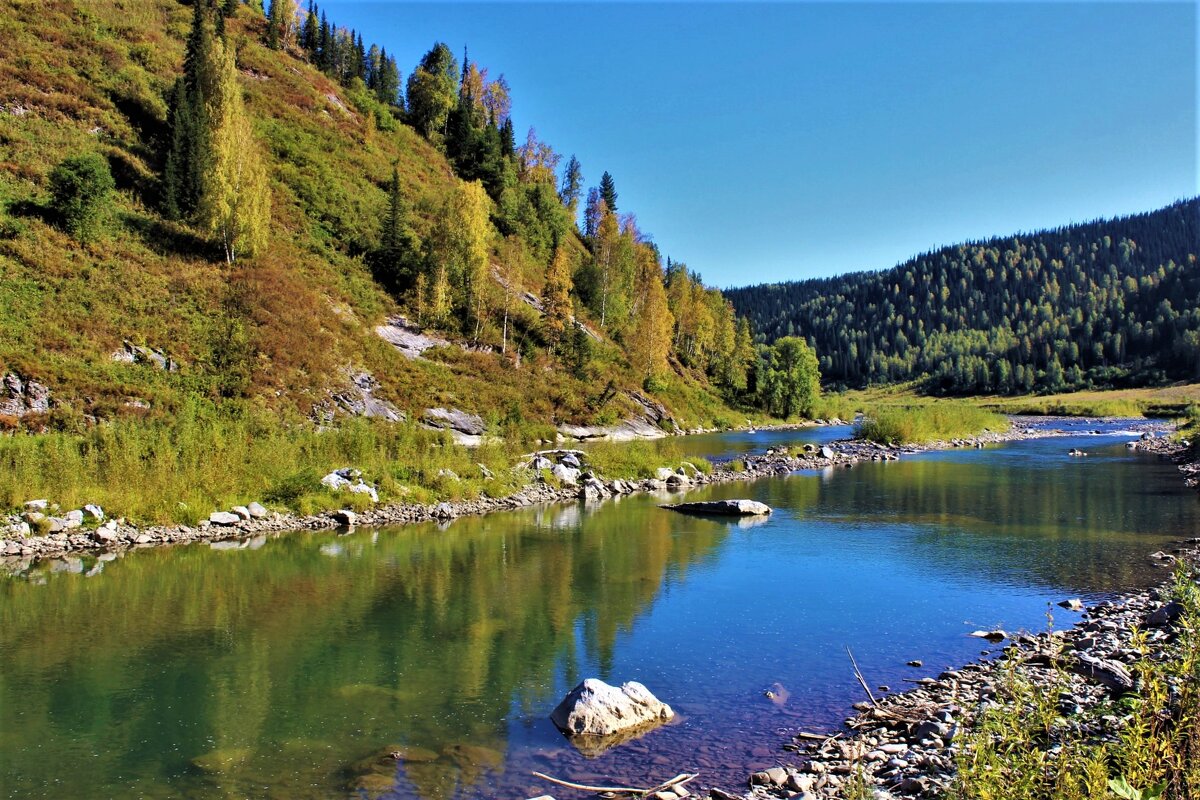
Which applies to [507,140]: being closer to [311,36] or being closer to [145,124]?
[311,36]

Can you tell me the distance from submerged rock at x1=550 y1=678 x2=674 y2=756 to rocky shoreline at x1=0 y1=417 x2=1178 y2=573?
56.4 ft

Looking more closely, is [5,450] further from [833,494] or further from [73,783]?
[833,494]

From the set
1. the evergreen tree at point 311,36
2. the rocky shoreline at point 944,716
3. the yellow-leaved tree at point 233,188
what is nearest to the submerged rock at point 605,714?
the rocky shoreline at point 944,716

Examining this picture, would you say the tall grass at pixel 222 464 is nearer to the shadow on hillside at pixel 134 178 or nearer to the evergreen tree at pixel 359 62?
the shadow on hillside at pixel 134 178

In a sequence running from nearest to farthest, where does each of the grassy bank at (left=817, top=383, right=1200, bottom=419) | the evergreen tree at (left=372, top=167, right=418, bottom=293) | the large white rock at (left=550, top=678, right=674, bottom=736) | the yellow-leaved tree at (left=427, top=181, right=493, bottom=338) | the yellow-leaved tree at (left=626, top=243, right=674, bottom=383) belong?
the large white rock at (left=550, top=678, right=674, bottom=736)
the evergreen tree at (left=372, top=167, right=418, bottom=293)
the yellow-leaved tree at (left=427, top=181, right=493, bottom=338)
the yellow-leaved tree at (left=626, top=243, right=674, bottom=383)
the grassy bank at (left=817, top=383, right=1200, bottom=419)

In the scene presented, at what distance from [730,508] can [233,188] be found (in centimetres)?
3979

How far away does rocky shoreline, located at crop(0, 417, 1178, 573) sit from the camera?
20234 millimetres

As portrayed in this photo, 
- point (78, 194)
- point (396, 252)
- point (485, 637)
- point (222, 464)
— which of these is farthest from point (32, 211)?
point (485, 637)

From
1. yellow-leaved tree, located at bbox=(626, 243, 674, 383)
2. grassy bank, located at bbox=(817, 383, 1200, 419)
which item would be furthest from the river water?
grassy bank, located at bbox=(817, 383, 1200, 419)

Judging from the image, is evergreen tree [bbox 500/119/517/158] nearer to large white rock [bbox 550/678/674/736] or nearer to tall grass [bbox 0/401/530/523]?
tall grass [bbox 0/401/530/523]

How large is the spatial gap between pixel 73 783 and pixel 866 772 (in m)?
9.79

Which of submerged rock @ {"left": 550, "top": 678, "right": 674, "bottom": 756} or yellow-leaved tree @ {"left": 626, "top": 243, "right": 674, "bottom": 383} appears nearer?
submerged rock @ {"left": 550, "top": 678, "right": 674, "bottom": 756}

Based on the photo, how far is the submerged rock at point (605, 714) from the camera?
9688 millimetres

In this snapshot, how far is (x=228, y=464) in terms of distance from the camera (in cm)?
2522
